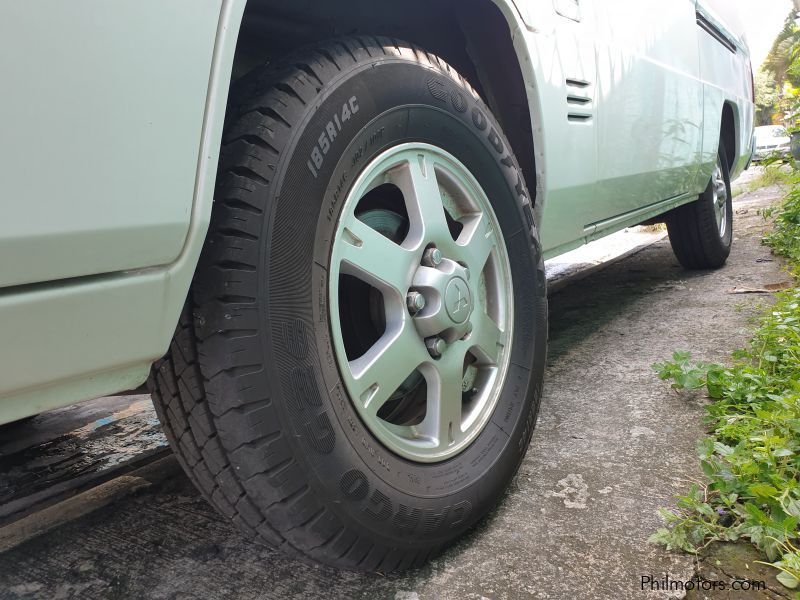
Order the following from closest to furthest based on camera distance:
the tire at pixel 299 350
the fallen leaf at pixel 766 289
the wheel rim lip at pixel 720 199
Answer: the tire at pixel 299 350
the fallen leaf at pixel 766 289
the wheel rim lip at pixel 720 199

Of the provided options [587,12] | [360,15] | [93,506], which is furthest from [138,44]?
[587,12]

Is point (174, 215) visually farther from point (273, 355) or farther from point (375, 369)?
point (375, 369)

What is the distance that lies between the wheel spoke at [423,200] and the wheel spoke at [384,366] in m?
0.20

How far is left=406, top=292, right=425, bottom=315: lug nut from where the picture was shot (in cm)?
120

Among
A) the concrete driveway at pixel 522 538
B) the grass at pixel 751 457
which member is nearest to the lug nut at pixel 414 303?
the concrete driveway at pixel 522 538

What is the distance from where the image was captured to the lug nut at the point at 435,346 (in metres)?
1.24

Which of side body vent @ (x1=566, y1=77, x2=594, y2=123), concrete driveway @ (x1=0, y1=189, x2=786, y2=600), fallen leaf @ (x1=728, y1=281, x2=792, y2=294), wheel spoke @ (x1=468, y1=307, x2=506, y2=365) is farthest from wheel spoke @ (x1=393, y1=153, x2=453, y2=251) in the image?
fallen leaf @ (x1=728, y1=281, x2=792, y2=294)

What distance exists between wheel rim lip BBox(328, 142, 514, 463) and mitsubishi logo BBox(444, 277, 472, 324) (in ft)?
0.29

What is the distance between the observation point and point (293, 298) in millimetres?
963

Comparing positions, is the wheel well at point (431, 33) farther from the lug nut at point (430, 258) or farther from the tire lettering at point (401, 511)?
the tire lettering at point (401, 511)

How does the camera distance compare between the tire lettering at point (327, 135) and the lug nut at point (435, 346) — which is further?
the lug nut at point (435, 346)

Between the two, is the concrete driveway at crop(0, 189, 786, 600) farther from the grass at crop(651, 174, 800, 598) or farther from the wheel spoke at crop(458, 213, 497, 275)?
the wheel spoke at crop(458, 213, 497, 275)

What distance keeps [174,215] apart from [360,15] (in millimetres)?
801

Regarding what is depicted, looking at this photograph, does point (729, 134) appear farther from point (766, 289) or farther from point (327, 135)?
point (327, 135)
